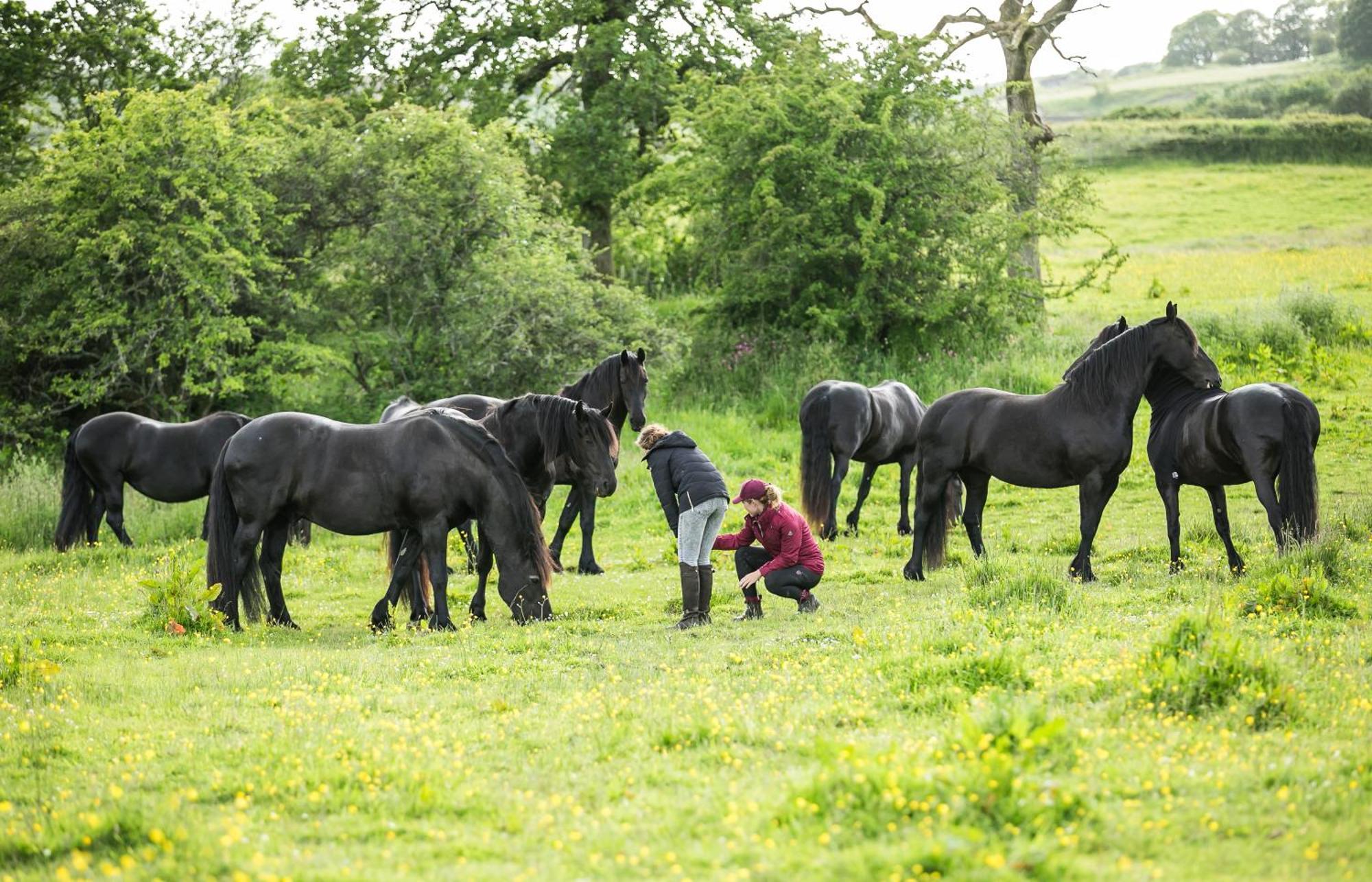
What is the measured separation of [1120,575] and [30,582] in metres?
11.3

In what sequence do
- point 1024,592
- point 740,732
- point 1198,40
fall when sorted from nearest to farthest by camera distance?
point 740,732
point 1024,592
point 1198,40

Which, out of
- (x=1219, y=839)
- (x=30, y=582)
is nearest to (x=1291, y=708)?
(x=1219, y=839)

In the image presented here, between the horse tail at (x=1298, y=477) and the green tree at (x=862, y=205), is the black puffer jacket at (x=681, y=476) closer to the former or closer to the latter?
the horse tail at (x=1298, y=477)

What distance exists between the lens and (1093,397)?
11555mm

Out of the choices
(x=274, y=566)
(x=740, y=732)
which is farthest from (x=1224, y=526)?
(x=274, y=566)

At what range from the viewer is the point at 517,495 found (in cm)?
1095

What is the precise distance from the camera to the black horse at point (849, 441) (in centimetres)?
1500

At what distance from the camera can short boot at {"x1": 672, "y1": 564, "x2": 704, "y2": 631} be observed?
10.4 m

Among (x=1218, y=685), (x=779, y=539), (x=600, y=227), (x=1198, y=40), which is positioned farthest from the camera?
(x=1198, y=40)

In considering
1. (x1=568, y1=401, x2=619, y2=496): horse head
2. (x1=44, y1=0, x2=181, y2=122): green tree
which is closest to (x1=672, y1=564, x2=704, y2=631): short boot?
(x1=568, y1=401, x2=619, y2=496): horse head

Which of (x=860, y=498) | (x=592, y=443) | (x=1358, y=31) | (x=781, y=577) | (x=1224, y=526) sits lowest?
(x=860, y=498)

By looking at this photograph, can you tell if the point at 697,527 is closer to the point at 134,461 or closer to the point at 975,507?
the point at 975,507

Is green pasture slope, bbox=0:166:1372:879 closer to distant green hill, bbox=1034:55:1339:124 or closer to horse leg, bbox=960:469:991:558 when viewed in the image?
horse leg, bbox=960:469:991:558

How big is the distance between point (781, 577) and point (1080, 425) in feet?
10.6
